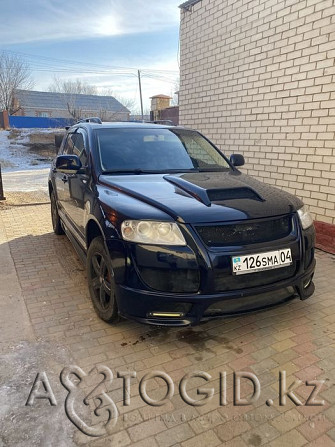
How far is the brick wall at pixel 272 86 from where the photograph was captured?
4.64m

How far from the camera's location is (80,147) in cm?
386

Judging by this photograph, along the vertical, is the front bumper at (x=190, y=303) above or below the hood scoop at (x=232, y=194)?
below

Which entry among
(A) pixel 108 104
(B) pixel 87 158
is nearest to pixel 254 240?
(B) pixel 87 158

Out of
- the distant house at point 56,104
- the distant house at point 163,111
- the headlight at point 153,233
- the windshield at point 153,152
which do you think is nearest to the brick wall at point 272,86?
the windshield at point 153,152

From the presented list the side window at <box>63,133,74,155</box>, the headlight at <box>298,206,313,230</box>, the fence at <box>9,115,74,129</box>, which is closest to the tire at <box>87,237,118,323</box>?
the headlight at <box>298,206,313,230</box>

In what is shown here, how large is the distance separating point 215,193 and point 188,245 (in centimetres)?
62

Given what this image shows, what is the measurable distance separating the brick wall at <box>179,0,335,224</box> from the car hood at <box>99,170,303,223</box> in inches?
86.0

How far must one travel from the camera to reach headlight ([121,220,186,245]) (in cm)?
229

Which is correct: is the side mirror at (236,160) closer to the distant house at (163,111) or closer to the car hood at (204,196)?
the car hood at (204,196)

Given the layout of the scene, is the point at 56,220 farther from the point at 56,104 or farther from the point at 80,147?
the point at 56,104

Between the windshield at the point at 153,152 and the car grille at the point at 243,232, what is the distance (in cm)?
124

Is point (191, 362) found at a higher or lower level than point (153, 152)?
lower

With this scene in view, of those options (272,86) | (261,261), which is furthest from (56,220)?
(272,86)

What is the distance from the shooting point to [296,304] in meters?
3.25
